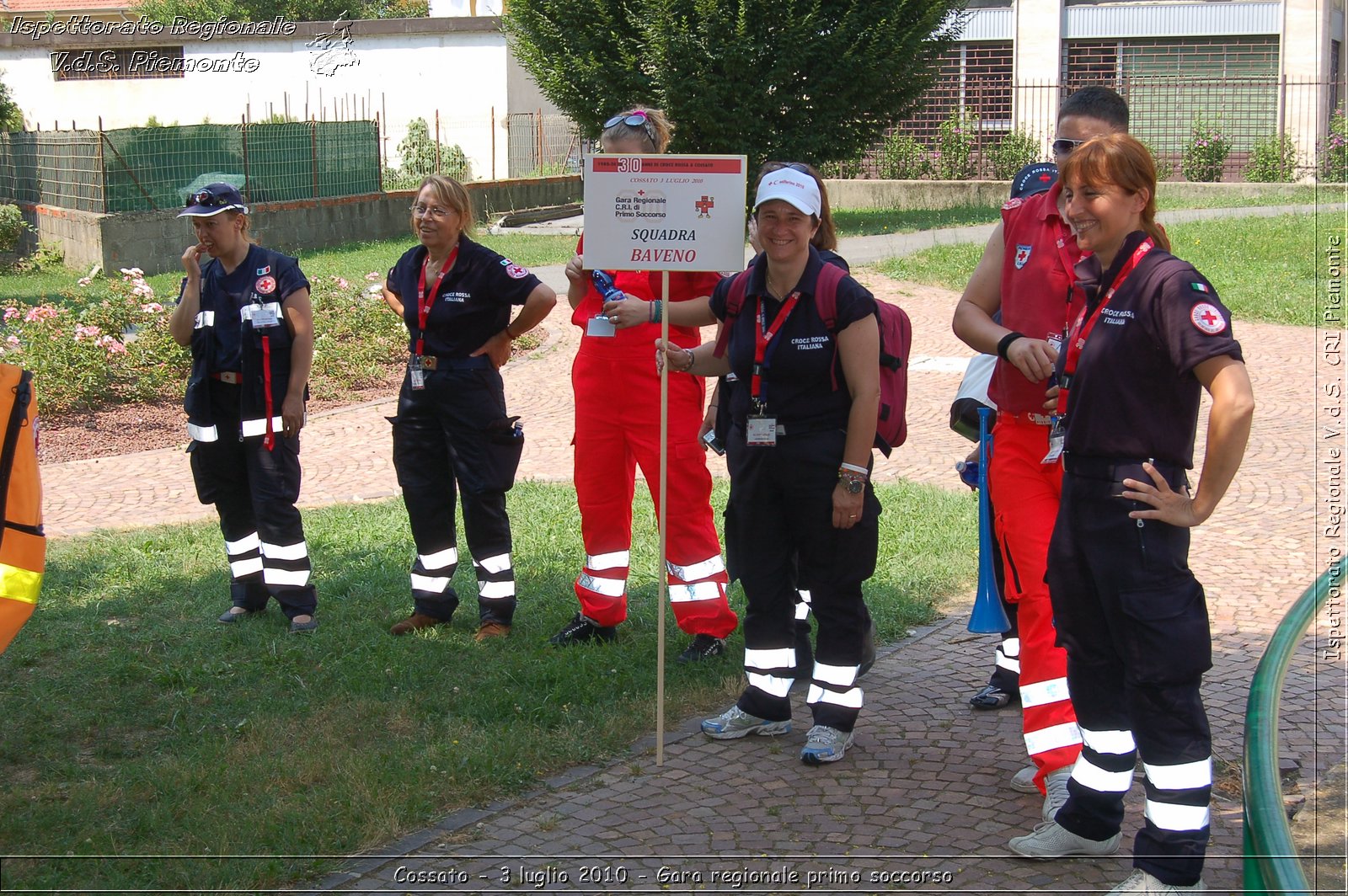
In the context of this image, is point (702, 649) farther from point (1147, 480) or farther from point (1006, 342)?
point (1147, 480)

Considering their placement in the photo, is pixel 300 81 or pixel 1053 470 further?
pixel 300 81

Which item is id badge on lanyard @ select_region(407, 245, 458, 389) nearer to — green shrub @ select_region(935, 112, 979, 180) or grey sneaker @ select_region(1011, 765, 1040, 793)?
grey sneaker @ select_region(1011, 765, 1040, 793)

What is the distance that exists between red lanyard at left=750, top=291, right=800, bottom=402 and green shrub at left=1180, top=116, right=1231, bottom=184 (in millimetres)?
26031

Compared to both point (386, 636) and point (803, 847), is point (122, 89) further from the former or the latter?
point (803, 847)

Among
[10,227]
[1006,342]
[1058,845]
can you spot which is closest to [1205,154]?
[10,227]

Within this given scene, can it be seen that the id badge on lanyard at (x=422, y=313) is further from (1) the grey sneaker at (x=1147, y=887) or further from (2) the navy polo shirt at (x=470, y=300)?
(1) the grey sneaker at (x=1147, y=887)

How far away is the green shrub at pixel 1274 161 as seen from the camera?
2773 cm

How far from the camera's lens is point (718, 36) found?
21.9 m

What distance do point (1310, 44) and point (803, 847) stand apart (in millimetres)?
30893

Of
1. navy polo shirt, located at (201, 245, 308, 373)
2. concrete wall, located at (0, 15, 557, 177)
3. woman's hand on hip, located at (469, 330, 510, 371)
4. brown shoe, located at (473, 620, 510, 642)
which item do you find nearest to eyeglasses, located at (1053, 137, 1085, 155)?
woman's hand on hip, located at (469, 330, 510, 371)

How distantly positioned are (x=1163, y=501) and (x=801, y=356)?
1.58m

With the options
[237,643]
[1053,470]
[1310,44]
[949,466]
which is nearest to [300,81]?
[1310,44]

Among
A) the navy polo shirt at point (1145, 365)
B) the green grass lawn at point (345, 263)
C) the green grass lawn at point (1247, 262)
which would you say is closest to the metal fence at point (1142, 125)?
the green grass lawn at point (1247, 262)

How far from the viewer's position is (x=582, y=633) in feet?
21.3
